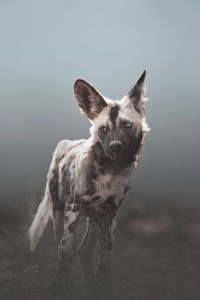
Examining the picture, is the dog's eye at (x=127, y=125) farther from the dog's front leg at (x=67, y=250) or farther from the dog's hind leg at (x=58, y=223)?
the dog's hind leg at (x=58, y=223)

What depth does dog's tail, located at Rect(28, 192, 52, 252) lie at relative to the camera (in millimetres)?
3085

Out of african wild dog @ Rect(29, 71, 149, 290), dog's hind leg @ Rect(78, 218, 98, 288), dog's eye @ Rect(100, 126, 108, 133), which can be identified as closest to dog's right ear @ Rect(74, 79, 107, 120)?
african wild dog @ Rect(29, 71, 149, 290)

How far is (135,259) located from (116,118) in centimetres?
113

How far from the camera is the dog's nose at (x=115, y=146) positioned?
253cm

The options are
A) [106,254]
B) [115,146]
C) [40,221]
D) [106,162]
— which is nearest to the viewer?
[115,146]

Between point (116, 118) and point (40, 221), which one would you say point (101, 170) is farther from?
point (40, 221)

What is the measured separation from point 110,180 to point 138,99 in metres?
0.51

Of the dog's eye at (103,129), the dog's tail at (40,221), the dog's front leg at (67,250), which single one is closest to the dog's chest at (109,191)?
the dog's front leg at (67,250)

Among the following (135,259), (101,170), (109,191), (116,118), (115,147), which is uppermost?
(116,118)

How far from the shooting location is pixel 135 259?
10.7 ft

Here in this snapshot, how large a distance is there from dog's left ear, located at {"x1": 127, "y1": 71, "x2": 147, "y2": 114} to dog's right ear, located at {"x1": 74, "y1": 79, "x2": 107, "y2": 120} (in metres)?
0.17

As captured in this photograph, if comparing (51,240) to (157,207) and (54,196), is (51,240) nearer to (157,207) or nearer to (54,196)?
(54,196)

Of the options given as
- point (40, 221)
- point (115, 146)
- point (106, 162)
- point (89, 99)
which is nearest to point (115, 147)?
point (115, 146)

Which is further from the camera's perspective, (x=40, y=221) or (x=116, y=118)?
(x=40, y=221)
